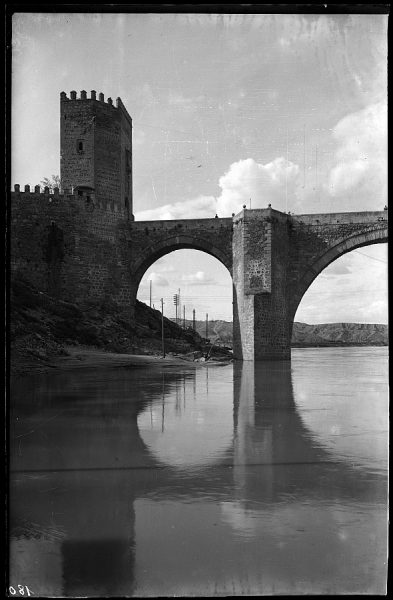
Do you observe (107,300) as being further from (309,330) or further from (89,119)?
(309,330)

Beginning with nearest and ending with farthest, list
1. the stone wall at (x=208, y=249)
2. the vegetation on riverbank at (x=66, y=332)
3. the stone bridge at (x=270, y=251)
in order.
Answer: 1. the vegetation on riverbank at (x=66, y=332)
2. the stone bridge at (x=270, y=251)
3. the stone wall at (x=208, y=249)

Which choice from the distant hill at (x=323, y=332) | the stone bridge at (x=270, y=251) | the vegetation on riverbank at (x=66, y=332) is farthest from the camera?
the distant hill at (x=323, y=332)

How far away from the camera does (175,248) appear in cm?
2644

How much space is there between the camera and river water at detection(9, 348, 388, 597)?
11.0ft

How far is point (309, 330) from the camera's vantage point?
348 feet

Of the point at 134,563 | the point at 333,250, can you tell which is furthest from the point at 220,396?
the point at 333,250

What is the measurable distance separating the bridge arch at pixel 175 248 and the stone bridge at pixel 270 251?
43 mm

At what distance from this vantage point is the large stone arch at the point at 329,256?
2373 cm

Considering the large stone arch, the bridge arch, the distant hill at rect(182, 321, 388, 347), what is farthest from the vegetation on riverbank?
the distant hill at rect(182, 321, 388, 347)

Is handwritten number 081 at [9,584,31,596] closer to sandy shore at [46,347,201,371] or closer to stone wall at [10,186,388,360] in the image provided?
A: sandy shore at [46,347,201,371]

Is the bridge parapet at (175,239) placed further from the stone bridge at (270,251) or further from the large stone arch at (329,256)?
the large stone arch at (329,256)

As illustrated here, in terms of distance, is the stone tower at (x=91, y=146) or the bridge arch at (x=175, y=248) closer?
the bridge arch at (x=175, y=248)

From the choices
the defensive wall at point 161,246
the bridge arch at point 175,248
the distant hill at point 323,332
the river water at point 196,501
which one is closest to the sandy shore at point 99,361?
the defensive wall at point 161,246

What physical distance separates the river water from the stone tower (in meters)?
19.2
